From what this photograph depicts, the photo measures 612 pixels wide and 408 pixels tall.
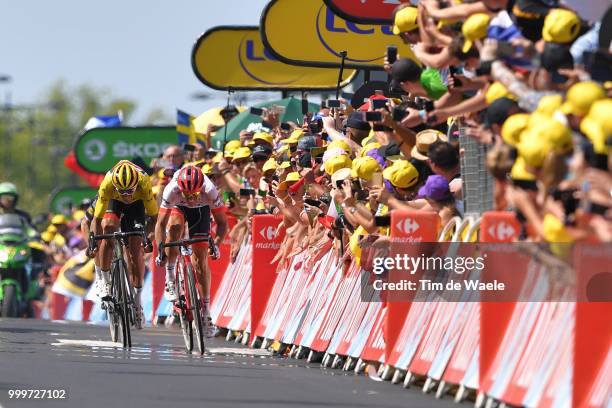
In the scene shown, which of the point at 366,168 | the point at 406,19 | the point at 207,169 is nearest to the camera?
the point at 406,19

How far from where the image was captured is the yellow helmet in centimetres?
2023

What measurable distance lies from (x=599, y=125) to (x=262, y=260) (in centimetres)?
1137

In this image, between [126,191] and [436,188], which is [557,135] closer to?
[436,188]

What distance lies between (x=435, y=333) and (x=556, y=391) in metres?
2.76

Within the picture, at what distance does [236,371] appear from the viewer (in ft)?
57.2

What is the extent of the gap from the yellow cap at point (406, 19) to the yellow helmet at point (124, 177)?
16.1 feet

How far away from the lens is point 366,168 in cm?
1736

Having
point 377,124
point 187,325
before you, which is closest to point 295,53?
point 187,325

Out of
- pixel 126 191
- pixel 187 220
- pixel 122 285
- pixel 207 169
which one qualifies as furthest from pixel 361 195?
pixel 207 169

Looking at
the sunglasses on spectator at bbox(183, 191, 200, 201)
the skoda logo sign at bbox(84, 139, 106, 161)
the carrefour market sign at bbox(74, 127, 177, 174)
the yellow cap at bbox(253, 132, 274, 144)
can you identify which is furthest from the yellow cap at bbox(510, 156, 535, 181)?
the skoda logo sign at bbox(84, 139, 106, 161)

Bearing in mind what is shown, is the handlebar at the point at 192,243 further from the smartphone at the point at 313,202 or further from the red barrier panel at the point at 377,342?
the red barrier panel at the point at 377,342

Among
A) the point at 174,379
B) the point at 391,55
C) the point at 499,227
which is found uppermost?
the point at 391,55

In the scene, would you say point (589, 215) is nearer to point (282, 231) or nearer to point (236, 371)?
Result: point (236, 371)

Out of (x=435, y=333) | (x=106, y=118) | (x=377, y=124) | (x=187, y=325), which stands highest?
(x=377, y=124)
